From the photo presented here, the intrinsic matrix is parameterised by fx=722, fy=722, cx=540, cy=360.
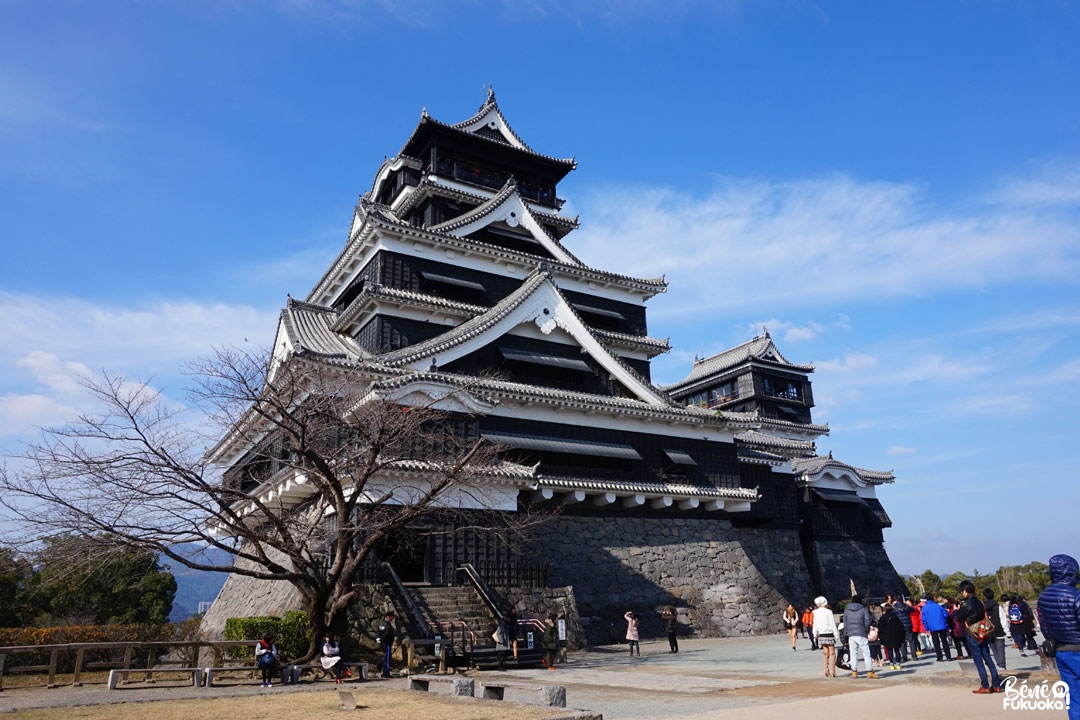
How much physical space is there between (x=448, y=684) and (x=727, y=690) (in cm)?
412

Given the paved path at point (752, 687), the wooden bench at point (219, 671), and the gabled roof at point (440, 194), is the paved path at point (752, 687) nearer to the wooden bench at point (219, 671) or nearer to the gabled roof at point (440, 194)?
the wooden bench at point (219, 671)

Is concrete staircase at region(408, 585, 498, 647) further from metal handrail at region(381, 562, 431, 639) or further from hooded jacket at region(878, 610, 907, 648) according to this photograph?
hooded jacket at region(878, 610, 907, 648)

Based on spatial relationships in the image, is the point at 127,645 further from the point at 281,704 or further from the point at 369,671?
the point at 281,704

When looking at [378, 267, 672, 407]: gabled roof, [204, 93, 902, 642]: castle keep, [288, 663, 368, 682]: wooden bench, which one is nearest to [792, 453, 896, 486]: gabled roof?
[204, 93, 902, 642]: castle keep

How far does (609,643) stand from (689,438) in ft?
24.3

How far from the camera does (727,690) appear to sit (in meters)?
Result: 10.6

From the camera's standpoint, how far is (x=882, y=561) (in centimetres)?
3247

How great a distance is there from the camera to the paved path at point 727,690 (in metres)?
A: 8.15

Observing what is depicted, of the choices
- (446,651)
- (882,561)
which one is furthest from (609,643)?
(882,561)

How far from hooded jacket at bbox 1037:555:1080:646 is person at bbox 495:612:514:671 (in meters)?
10.8

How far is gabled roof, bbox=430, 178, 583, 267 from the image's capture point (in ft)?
88.3

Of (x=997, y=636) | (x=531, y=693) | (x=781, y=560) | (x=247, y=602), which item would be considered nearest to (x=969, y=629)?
(x=997, y=636)

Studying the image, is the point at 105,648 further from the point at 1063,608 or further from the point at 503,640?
the point at 1063,608

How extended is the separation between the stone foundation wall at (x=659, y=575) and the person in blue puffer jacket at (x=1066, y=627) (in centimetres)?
1505
